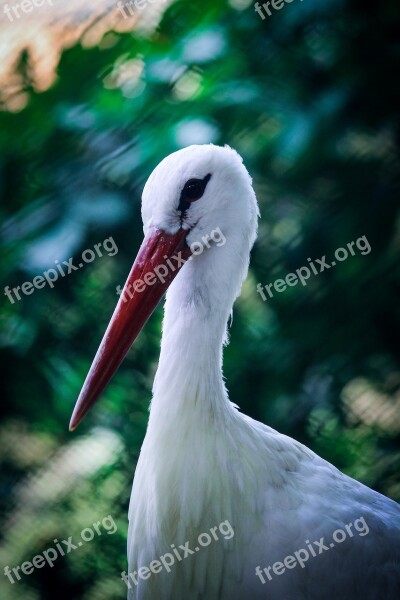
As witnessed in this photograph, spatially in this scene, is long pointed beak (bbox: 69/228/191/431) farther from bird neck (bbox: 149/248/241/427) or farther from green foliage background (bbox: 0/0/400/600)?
green foliage background (bbox: 0/0/400/600)

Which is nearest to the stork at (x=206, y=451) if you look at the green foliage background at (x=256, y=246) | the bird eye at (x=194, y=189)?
the bird eye at (x=194, y=189)

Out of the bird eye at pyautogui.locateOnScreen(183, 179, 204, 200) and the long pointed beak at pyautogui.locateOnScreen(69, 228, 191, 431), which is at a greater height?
the bird eye at pyautogui.locateOnScreen(183, 179, 204, 200)

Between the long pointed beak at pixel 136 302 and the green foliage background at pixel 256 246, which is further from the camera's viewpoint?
the green foliage background at pixel 256 246

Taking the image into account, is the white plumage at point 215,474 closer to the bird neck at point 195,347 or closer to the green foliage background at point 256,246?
the bird neck at point 195,347

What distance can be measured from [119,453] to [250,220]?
804 millimetres

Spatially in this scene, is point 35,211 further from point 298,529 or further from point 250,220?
point 298,529

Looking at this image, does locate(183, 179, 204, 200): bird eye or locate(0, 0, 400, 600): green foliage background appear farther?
locate(0, 0, 400, 600): green foliage background

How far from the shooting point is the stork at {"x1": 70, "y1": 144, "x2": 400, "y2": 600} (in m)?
1.07

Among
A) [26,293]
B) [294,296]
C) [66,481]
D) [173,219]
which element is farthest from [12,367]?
[173,219]

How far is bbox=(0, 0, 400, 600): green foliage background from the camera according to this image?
1.69 metres

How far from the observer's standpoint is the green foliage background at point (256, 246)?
1694 millimetres

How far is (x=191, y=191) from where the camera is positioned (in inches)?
42.2

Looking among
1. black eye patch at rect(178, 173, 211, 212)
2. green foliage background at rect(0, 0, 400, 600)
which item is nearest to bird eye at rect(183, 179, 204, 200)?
black eye patch at rect(178, 173, 211, 212)

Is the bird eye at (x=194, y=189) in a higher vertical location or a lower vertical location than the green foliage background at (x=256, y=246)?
higher
